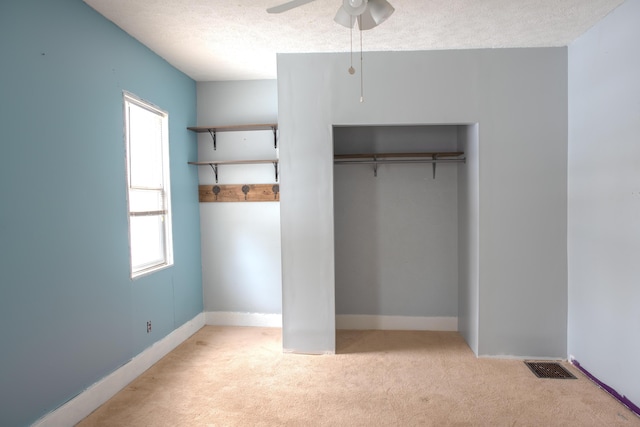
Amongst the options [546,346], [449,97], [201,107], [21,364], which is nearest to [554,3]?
[449,97]

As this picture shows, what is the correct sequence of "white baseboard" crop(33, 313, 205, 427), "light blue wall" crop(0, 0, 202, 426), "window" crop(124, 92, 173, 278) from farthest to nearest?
"window" crop(124, 92, 173, 278)
"white baseboard" crop(33, 313, 205, 427)
"light blue wall" crop(0, 0, 202, 426)

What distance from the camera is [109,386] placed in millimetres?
2680

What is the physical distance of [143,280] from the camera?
3121mm

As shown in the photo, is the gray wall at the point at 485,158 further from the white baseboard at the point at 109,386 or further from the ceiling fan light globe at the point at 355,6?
the ceiling fan light globe at the point at 355,6

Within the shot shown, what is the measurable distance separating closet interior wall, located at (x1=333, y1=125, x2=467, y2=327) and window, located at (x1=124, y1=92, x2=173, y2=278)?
1.70 m

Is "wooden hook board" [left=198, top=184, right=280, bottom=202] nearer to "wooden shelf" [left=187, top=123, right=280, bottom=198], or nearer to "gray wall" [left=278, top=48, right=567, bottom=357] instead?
"wooden shelf" [left=187, top=123, right=280, bottom=198]

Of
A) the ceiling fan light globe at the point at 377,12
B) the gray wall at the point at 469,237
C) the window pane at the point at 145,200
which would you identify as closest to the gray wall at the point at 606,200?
the gray wall at the point at 469,237

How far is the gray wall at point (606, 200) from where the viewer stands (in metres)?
2.44

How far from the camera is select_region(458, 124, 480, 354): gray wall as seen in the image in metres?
3.31

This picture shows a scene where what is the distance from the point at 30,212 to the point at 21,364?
0.81 meters

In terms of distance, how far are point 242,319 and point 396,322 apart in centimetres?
168

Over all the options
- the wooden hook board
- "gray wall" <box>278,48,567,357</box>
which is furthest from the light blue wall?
"gray wall" <box>278,48,567,357</box>

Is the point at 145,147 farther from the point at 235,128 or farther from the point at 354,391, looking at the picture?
the point at 354,391

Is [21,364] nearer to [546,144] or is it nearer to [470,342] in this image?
[470,342]
